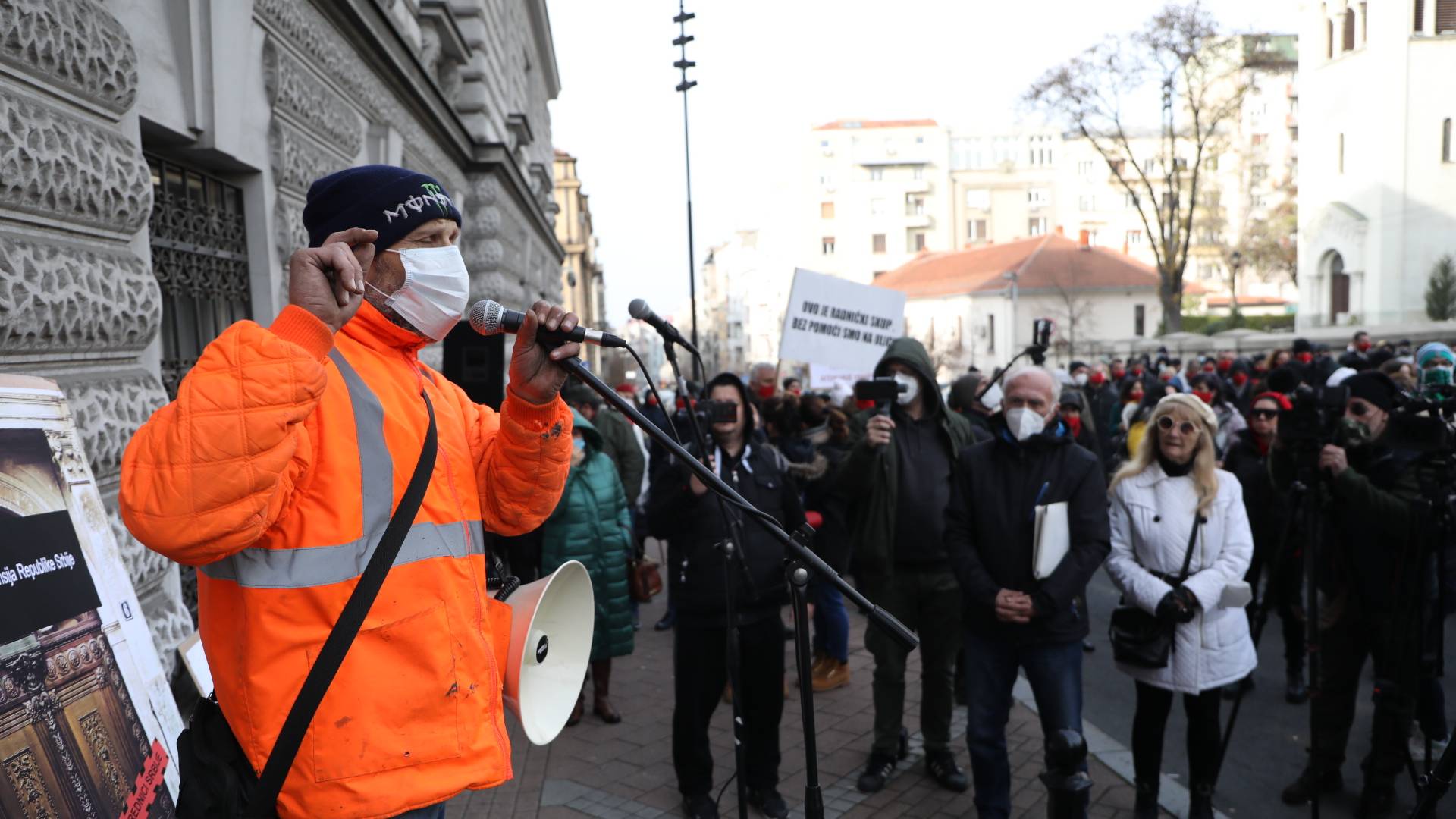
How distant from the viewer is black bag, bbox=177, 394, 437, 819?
186cm

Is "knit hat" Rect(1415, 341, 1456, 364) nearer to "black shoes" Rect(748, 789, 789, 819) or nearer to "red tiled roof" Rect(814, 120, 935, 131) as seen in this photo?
"black shoes" Rect(748, 789, 789, 819)

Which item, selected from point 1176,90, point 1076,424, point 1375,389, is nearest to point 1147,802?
point 1375,389

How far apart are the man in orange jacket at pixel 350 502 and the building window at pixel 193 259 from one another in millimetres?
2763

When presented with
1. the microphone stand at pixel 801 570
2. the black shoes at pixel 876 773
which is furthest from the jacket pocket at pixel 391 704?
the black shoes at pixel 876 773

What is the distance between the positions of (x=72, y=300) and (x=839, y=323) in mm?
6053

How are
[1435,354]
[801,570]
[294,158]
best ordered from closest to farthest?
[801,570] < [294,158] < [1435,354]

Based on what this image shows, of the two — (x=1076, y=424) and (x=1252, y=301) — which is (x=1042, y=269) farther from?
(x=1076, y=424)

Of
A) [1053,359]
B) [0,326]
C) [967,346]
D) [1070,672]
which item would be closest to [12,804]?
[0,326]

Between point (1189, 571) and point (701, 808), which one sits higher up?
point (1189, 571)

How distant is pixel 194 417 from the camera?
1753mm

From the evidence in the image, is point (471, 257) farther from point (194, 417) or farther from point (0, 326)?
point (194, 417)

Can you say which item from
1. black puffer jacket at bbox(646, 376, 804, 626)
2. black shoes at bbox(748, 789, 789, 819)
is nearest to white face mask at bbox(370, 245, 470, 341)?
black puffer jacket at bbox(646, 376, 804, 626)

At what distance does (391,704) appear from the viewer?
1.97m

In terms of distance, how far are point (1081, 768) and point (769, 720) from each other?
68.5 inches
